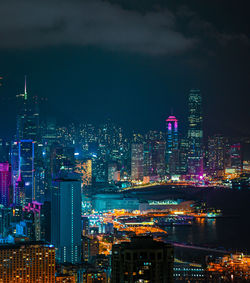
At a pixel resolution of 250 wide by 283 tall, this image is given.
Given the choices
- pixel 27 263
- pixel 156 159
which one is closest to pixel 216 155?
pixel 156 159

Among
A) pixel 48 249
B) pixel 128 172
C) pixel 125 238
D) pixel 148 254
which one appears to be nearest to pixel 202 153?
pixel 128 172

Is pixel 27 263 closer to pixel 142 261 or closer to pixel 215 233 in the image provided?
pixel 142 261

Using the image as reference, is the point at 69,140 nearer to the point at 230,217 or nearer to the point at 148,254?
the point at 230,217

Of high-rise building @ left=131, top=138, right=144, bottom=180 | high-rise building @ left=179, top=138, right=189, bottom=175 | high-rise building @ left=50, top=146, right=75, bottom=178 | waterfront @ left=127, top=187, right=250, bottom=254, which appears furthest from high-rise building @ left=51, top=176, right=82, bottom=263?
high-rise building @ left=179, top=138, right=189, bottom=175

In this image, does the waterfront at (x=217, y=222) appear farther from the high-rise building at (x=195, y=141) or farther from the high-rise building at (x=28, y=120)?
the high-rise building at (x=28, y=120)

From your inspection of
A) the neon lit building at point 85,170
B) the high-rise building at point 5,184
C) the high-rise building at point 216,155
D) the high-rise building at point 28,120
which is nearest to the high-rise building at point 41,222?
the high-rise building at point 5,184

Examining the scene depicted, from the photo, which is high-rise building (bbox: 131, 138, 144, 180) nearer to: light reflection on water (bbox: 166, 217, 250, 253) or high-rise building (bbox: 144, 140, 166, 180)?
high-rise building (bbox: 144, 140, 166, 180)
